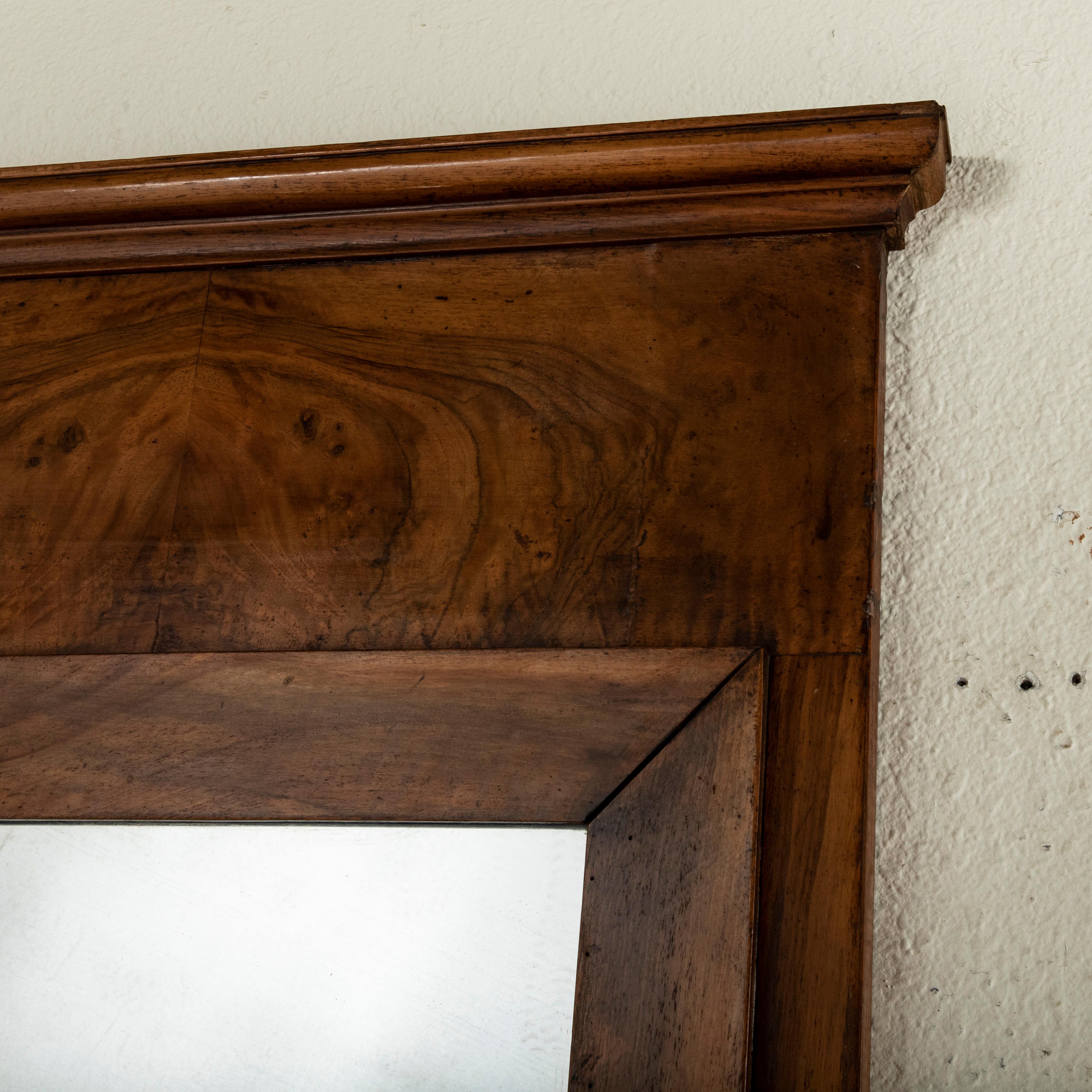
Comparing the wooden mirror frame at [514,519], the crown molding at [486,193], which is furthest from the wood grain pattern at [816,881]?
the crown molding at [486,193]

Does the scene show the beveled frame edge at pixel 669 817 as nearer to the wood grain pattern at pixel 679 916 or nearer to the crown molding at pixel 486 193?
Answer: the wood grain pattern at pixel 679 916

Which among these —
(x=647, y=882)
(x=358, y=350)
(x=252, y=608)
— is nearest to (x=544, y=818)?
(x=647, y=882)

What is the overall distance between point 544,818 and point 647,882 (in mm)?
64

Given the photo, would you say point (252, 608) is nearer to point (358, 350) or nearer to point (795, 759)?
point (358, 350)

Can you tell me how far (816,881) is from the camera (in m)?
0.54

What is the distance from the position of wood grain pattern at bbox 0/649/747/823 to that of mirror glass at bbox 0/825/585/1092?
0.7 inches

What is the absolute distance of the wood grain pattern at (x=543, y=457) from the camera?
0.61m

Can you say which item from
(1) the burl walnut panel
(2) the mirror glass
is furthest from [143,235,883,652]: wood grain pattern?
(2) the mirror glass

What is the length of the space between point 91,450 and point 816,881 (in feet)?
1.74

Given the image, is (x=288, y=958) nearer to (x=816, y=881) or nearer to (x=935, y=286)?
(x=816, y=881)

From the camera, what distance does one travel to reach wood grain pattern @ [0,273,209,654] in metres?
0.68

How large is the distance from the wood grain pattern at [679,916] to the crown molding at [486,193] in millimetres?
291

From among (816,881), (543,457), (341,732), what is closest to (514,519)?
(543,457)

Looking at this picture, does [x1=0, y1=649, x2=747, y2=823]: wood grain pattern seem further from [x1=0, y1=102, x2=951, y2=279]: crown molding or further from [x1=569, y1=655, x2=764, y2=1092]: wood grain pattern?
[x1=0, y1=102, x2=951, y2=279]: crown molding
